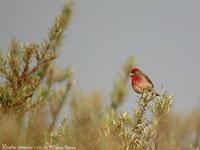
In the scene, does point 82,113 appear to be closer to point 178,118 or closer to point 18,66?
point 178,118

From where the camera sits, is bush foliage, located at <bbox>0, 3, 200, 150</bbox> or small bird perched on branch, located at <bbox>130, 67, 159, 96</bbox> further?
small bird perched on branch, located at <bbox>130, 67, 159, 96</bbox>

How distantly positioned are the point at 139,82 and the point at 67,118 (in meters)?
3.26

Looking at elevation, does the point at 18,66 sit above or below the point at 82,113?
above

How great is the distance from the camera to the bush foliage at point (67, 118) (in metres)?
2.67

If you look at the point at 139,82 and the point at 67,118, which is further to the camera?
the point at 139,82

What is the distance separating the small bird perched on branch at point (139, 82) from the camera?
7239 mm

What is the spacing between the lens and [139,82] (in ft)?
25.1

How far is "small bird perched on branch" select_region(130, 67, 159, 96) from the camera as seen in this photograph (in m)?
7.24

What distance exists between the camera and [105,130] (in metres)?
4.40

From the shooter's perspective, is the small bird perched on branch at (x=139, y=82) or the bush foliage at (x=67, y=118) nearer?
the bush foliage at (x=67, y=118)

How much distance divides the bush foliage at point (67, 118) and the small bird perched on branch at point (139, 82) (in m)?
0.82

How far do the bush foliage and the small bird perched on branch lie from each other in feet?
2.70

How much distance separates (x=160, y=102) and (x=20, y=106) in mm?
2392

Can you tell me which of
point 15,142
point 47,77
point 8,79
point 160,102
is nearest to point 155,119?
point 160,102
